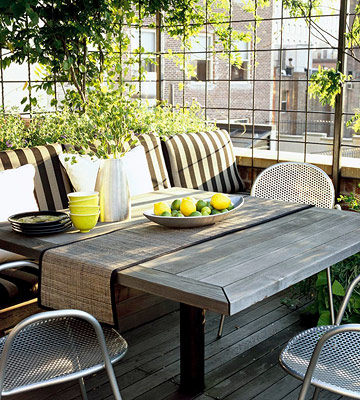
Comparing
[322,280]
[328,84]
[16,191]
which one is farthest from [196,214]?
[328,84]

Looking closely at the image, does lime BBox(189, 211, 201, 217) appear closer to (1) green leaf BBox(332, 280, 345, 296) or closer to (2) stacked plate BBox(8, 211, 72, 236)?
(2) stacked plate BBox(8, 211, 72, 236)

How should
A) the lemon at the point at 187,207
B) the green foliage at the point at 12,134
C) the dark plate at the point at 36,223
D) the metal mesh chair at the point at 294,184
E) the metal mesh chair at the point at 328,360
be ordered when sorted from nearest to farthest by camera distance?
the metal mesh chair at the point at 328,360 → the dark plate at the point at 36,223 → the lemon at the point at 187,207 → the metal mesh chair at the point at 294,184 → the green foliage at the point at 12,134

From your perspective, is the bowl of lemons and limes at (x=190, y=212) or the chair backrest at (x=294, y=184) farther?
the chair backrest at (x=294, y=184)

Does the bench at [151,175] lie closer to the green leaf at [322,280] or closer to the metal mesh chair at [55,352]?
the metal mesh chair at [55,352]

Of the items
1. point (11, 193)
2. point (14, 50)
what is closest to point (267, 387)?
point (11, 193)

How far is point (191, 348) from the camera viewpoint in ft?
8.45

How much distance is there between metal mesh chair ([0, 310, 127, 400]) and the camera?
1.78 meters

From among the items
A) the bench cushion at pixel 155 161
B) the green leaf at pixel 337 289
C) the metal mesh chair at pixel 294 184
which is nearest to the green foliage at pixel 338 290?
the green leaf at pixel 337 289

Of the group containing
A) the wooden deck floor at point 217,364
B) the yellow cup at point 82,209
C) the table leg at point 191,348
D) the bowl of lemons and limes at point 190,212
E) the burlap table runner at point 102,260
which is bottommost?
the wooden deck floor at point 217,364

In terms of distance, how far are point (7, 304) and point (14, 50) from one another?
99.7 inches

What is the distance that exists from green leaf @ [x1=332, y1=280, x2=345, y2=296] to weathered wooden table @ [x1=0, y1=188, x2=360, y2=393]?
0.49 m

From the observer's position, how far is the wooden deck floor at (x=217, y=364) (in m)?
2.65

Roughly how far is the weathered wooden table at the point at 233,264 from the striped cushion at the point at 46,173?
0.89 metres

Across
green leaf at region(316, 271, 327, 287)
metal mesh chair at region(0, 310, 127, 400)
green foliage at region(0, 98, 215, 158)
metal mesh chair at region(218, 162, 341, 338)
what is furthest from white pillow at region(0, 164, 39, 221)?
green leaf at region(316, 271, 327, 287)
